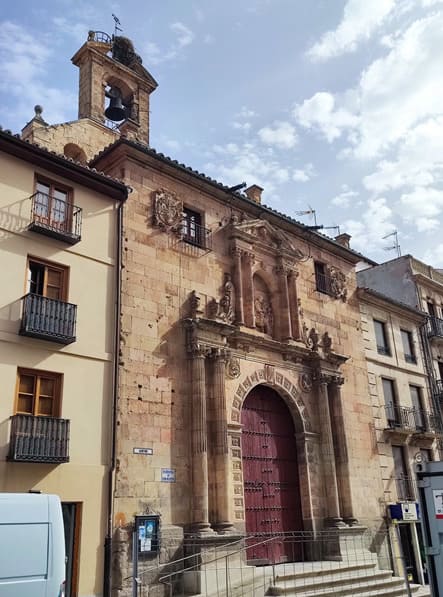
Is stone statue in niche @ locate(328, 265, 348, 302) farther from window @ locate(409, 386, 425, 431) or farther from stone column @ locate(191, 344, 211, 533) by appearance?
stone column @ locate(191, 344, 211, 533)

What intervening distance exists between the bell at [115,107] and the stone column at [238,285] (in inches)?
418

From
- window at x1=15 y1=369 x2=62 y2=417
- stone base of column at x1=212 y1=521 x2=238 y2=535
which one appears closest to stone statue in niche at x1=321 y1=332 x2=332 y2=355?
stone base of column at x1=212 y1=521 x2=238 y2=535

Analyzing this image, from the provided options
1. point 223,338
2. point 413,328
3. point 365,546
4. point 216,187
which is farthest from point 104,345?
point 413,328

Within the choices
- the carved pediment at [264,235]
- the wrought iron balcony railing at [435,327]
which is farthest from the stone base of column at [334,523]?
the wrought iron balcony railing at [435,327]

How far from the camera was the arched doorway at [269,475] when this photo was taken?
16.4 meters

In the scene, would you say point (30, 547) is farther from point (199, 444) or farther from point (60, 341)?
point (199, 444)

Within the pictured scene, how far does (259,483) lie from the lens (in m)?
16.9

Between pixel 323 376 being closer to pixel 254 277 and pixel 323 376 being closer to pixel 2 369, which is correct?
pixel 254 277

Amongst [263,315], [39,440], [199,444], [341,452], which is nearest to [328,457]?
[341,452]

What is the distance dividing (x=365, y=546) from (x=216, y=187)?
11644mm

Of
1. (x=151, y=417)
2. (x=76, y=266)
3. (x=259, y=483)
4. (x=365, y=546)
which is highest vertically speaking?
(x=76, y=266)

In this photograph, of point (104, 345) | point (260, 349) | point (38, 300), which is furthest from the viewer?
point (260, 349)

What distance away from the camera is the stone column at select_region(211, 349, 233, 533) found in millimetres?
14781

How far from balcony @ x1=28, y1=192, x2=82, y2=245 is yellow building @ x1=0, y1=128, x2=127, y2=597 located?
1.0 inches
